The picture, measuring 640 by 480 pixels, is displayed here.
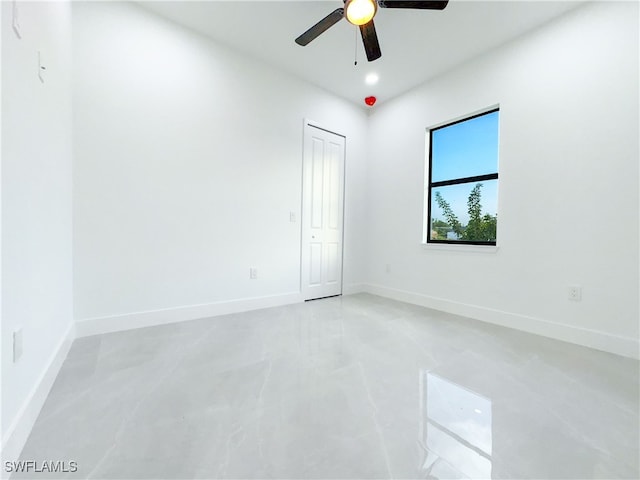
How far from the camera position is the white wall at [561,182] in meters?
1.98

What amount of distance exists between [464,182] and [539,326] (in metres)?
1.60

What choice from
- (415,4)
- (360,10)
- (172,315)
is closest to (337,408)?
(172,315)

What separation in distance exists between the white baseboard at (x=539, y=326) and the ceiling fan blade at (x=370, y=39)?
8.55 feet

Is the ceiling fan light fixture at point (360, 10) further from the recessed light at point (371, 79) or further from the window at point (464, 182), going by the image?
the window at point (464, 182)

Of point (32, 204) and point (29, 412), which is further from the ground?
point (32, 204)

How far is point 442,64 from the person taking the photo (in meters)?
2.95

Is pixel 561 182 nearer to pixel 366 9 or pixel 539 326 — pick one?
pixel 539 326

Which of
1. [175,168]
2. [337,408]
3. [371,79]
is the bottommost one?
[337,408]

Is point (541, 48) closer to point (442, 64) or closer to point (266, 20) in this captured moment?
point (442, 64)

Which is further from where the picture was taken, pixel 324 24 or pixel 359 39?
pixel 359 39

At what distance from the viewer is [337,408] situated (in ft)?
4.22

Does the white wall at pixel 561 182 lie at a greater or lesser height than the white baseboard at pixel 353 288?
greater

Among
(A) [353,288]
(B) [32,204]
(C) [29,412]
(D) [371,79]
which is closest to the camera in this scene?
(C) [29,412]
